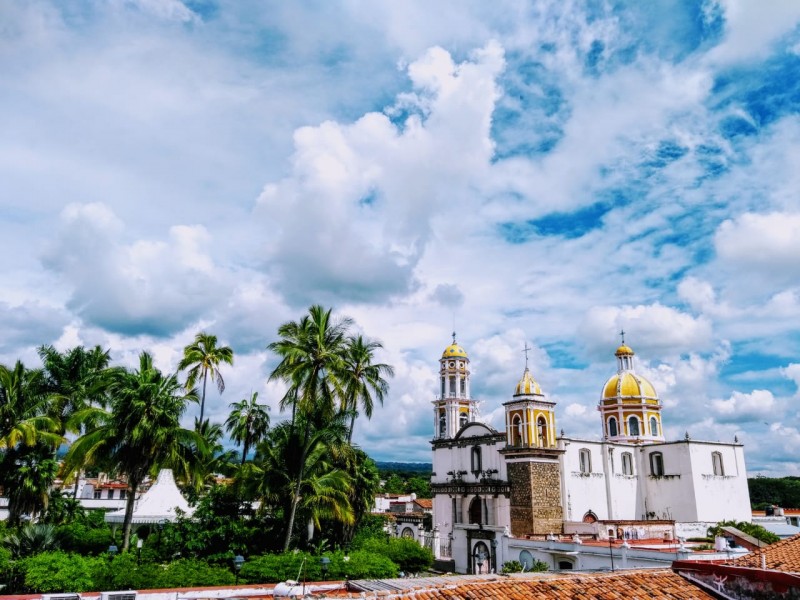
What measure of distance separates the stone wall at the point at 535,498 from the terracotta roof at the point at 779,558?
77.7 ft

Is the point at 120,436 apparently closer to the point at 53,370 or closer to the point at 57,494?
the point at 57,494

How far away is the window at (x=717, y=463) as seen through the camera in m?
41.8

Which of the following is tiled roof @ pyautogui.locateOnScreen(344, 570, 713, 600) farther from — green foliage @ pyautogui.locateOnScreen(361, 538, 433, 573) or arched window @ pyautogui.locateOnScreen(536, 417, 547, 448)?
arched window @ pyautogui.locateOnScreen(536, 417, 547, 448)

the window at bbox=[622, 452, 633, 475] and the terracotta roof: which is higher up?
the window at bbox=[622, 452, 633, 475]

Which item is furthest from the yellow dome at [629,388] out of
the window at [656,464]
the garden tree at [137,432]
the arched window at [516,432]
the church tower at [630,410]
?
the garden tree at [137,432]

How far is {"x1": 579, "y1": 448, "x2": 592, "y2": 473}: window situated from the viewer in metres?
39.4

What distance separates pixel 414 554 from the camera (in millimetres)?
27719

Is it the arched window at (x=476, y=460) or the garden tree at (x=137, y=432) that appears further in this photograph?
the arched window at (x=476, y=460)

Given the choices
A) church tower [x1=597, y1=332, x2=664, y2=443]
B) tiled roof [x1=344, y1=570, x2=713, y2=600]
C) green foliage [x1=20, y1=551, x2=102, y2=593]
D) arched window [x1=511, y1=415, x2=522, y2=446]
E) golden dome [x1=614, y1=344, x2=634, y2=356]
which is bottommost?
green foliage [x1=20, y1=551, x2=102, y2=593]

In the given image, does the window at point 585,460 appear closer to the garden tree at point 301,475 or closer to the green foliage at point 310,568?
the garden tree at point 301,475

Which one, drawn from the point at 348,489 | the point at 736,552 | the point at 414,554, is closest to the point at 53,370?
the point at 348,489

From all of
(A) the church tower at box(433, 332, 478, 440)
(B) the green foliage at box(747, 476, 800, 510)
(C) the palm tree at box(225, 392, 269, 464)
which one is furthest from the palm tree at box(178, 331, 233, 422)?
(B) the green foliage at box(747, 476, 800, 510)

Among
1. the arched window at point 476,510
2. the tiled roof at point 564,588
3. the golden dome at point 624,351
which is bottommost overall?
the tiled roof at point 564,588

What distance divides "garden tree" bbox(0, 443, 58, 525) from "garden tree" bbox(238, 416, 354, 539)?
7.08m
